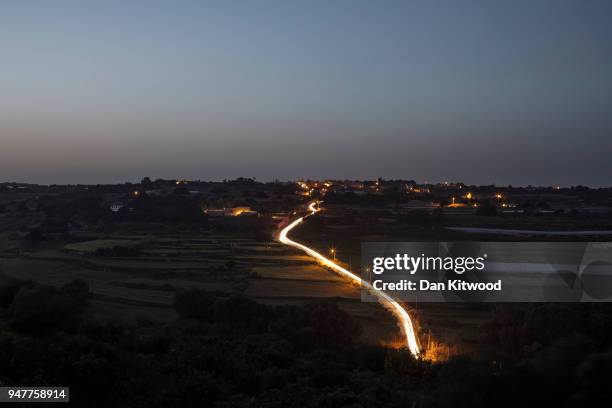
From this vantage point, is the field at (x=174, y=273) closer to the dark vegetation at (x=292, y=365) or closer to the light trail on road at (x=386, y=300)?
the light trail on road at (x=386, y=300)

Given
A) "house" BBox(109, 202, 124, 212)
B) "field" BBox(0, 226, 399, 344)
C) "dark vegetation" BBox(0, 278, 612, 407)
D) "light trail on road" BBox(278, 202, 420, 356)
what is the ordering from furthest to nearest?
"house" BBox(109, 202, 124, 212) → "field" BBox(0, 226, 399, 344) → "light trail on road" BBox(278, 202, 420, 356) → "dark vegetation" BBox(0, 278, 612, 407)

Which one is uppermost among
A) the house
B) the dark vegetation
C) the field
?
the house

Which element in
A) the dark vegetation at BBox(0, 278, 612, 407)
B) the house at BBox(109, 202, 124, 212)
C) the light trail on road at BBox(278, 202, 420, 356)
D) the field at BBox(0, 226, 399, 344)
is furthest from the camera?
the house at BBox(109, 202, 124, 212)

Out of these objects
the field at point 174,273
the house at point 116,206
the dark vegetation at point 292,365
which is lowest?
the field at point 174,273

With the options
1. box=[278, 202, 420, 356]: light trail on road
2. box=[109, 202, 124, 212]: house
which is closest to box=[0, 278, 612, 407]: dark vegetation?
box=[278, 202, 420, 356]: light trail on road

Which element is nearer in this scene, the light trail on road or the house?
the light trail on road

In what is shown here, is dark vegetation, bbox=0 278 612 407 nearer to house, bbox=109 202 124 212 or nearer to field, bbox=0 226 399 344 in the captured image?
field, bbox=0 226 399 344

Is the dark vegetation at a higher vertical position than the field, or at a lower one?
higher

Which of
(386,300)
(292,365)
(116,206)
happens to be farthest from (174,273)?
(116,206)

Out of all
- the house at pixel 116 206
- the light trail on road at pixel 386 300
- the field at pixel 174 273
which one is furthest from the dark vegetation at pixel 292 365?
the house at pixel 116 206

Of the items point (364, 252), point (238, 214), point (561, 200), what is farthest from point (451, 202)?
point (364, 252)
